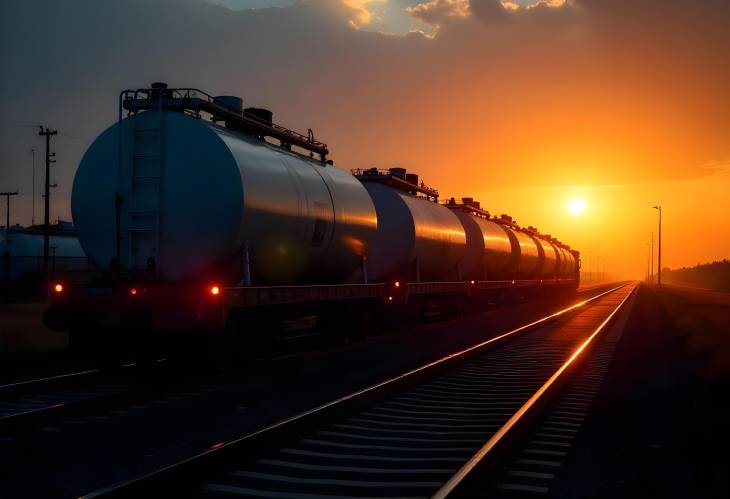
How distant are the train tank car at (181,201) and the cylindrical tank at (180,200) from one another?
16 mm

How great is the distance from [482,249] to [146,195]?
19.6 m

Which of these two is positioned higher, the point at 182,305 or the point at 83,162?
the point at 83,162

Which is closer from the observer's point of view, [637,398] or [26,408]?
[26,408]

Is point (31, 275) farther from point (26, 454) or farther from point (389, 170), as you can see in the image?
point (26, 454)

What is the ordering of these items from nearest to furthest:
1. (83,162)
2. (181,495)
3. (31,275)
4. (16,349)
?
1. (181,495)
2. (83,162)
3. (16,349)
4. (31,275)

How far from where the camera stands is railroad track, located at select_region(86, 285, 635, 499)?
615 cm

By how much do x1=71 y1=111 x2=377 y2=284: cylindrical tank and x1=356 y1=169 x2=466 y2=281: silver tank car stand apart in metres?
7.70

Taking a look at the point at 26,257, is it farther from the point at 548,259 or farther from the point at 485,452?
the point at 485,452

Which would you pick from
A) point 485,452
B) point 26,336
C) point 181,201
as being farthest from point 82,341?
point 26,336

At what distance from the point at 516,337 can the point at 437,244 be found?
4422mm

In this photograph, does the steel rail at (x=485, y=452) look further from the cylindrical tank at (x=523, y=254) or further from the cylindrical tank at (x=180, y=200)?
the cylindrical tank at (x=523, y=254)

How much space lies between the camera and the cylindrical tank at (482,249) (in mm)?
30047

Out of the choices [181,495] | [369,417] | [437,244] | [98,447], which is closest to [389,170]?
[437,244]

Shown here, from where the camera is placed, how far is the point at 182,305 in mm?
11992
